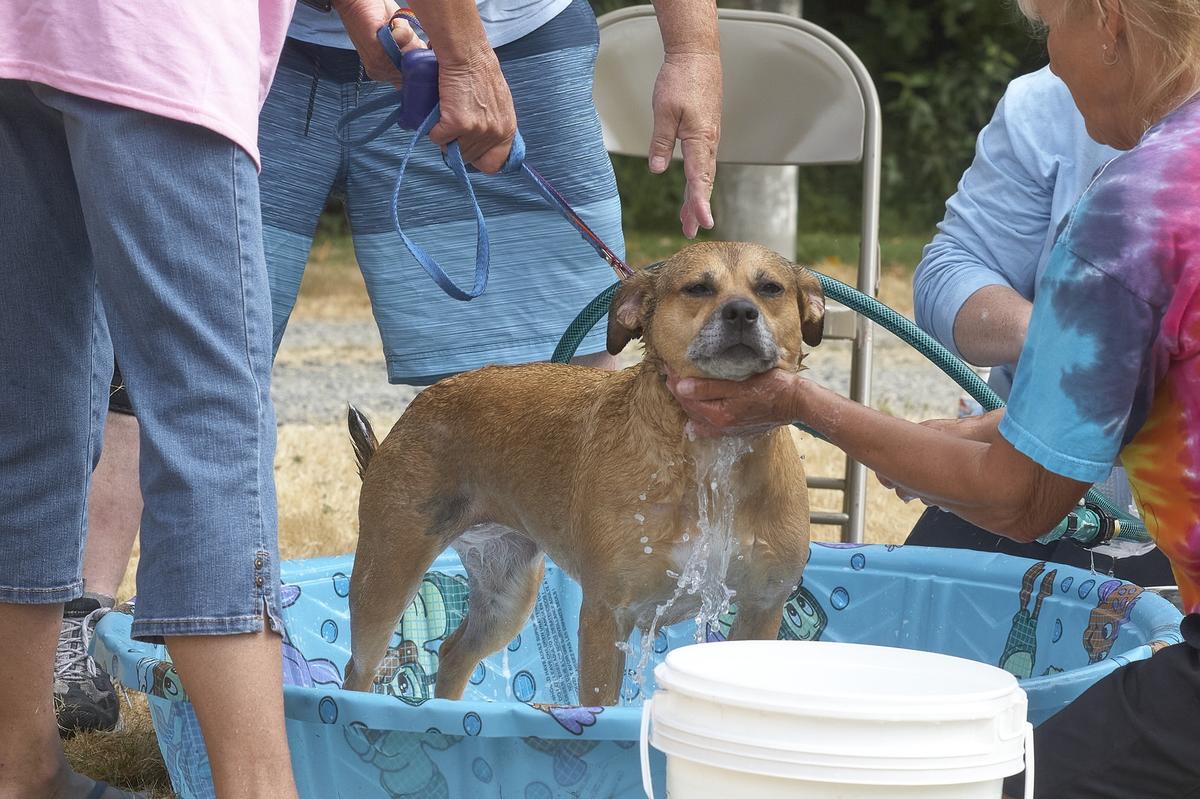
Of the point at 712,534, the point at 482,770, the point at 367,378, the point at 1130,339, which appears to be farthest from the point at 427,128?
the point at 367,378

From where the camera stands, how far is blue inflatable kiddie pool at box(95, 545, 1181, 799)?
2143 millimetres

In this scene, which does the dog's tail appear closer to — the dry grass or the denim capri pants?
the dry grass

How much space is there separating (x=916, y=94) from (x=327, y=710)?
14.6 meters

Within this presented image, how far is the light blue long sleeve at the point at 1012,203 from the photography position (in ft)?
11.3

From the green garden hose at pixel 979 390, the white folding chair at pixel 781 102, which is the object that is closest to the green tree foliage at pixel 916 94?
the white folding chair at pixel 781 102

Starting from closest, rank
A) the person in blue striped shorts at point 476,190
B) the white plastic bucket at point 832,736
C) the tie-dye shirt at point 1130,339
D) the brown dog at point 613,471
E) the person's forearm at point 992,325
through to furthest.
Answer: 1. the white plastic bucket at point 832,736
2. the tie-dye shirt at point 1130,339
3. the brown dog at point 613,471
4. the person in blue striped shorts at point 476,190
5. the person's forearm at point 992,325

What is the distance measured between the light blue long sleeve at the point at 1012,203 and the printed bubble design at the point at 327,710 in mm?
1875

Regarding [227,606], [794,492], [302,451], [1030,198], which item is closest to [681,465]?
[794,492]

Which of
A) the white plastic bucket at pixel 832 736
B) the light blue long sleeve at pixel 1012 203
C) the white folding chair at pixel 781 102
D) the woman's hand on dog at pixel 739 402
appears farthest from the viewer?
the white folding chair at pixel 781 102

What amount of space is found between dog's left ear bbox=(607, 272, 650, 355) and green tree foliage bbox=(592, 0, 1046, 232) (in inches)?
491

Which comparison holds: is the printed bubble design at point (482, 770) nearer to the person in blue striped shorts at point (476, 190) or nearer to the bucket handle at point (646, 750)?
the bucket handle at point (646, 750)

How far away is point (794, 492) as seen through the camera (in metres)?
2.74

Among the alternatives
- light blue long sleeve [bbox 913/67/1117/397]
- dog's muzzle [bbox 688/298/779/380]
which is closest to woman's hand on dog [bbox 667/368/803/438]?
dog's muzzle [bbox 688/298/779/380]

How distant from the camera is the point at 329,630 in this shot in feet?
11.4
